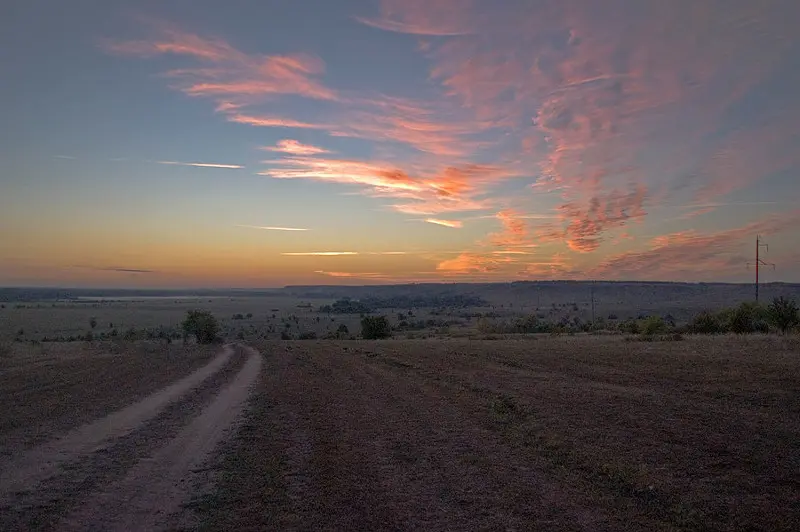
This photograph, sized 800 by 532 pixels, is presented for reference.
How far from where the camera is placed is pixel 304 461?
33.3ft

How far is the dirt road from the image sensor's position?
7.39 m

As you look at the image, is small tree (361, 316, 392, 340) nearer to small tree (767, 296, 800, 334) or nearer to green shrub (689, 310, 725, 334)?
green shrub (689, 310, 725, 334)

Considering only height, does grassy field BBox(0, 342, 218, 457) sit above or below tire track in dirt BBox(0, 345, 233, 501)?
below

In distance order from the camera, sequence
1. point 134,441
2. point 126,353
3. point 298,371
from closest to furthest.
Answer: point 134,441
point 298,371
point 126,353

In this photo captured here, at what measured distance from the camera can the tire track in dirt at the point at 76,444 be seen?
905 cm

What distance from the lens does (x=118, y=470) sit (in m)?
9.55

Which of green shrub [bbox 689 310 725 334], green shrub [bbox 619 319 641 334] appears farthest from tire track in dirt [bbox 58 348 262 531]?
green shrub [bbox 619 319 641 334]

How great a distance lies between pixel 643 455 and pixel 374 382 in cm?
1184

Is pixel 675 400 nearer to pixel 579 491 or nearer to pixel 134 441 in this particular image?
pixel 579 491

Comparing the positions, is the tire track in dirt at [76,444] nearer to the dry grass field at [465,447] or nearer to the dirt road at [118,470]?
the dirt road at [118,470]

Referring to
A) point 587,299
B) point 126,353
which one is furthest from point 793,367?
point 587,299

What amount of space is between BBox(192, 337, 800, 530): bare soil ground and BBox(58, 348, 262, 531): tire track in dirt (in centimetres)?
43

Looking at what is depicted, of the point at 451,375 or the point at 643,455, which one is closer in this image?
the point at 643,455

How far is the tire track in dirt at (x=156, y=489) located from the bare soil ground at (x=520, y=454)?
16.8 inches
